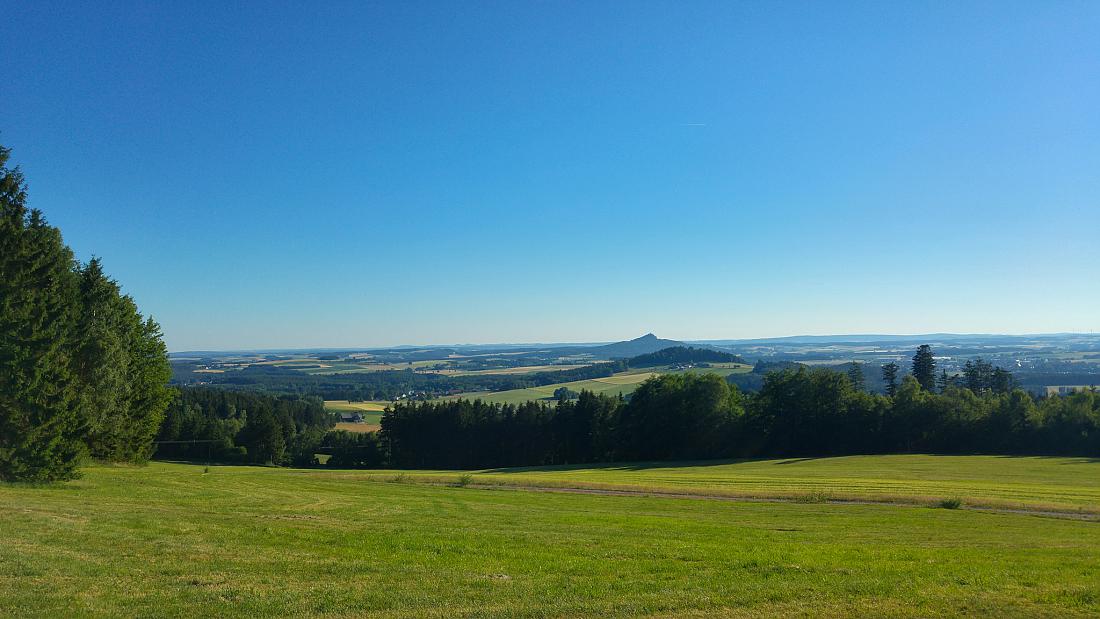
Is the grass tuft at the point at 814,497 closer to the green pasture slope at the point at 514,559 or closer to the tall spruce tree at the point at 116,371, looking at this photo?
the green pasture slope at the point at 514,559

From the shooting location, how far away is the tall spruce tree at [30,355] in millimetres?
21672

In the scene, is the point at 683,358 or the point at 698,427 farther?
the point at 683,358

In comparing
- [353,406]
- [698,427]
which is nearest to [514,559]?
[698,427]

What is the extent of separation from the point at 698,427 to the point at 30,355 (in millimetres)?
58181

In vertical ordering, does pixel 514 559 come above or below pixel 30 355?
below

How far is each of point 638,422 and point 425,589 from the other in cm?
6148

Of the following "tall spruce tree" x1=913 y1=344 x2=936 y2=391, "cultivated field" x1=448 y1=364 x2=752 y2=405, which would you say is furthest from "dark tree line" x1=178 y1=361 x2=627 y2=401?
"tall spruce tree" x1=913 y1=344 x2=936 y2=391

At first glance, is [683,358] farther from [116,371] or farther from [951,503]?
[116,371]

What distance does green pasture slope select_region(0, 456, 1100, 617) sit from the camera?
926cm

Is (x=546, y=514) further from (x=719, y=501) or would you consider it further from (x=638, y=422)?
(x=638, y=422)

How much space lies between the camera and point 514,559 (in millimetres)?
12555

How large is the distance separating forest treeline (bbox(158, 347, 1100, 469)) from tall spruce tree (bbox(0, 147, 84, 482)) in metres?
54.1

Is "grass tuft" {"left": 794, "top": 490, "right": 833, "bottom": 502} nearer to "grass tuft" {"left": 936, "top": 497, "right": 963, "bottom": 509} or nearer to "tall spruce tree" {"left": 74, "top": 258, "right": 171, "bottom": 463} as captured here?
"grass tuft" {"left": 936, "top": 497, "right": 963, "bottom": 509}

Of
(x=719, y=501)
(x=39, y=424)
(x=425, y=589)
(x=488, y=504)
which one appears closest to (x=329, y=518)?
(x=488, y=504)
